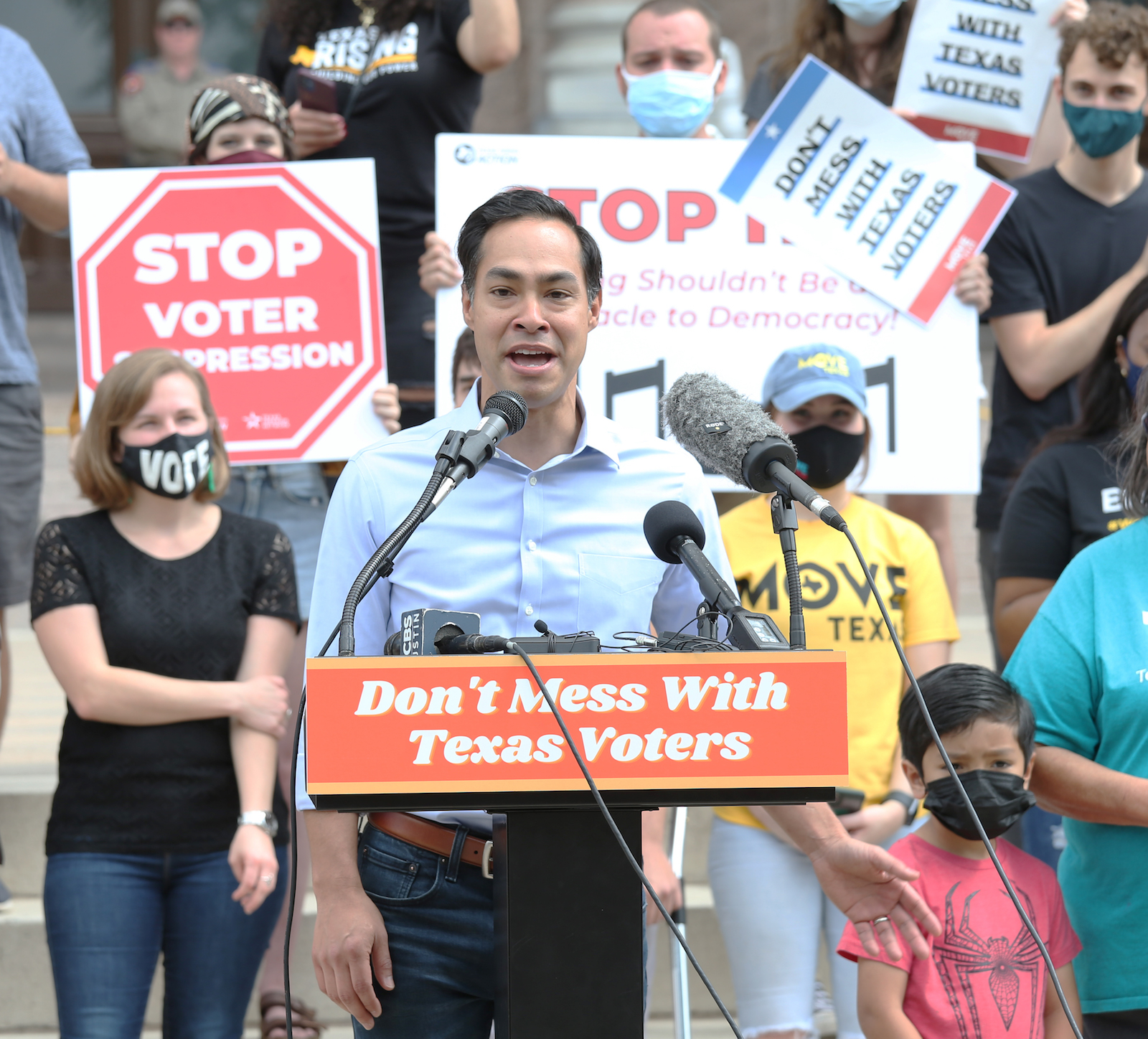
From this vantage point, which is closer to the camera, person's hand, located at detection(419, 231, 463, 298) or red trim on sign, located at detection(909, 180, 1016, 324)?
person's hand, located at detection(419, 231, 463, 298)

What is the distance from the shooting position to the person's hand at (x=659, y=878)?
2387 millimetres

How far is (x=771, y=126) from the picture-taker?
4.55 meters

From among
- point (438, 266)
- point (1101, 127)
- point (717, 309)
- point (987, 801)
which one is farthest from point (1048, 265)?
point (987, 801)

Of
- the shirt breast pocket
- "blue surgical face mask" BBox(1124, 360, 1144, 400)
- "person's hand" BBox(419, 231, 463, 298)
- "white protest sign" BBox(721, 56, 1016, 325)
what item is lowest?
the shirt breast pocket

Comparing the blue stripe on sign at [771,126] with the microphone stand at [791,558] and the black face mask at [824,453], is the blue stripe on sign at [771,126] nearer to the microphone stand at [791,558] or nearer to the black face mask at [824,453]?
the black face mask at [824,453]

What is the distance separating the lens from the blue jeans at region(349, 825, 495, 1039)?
224 centimetres

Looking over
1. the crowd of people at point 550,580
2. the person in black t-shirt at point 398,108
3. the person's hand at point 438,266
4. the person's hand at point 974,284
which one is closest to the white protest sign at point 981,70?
the crowd of people at point 550,580

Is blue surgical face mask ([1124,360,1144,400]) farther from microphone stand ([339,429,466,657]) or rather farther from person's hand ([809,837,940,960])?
microphone stand ([339,429,466,657])

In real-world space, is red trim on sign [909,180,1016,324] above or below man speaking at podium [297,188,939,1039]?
above

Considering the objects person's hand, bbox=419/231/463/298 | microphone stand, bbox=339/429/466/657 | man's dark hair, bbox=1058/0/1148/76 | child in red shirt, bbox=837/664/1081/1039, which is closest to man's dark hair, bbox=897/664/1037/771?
child in red shirt, bbox=837/664/1081/1039

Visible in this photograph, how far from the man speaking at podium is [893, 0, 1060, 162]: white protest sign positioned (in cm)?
276

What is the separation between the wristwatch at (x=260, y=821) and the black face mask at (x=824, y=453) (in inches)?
59.7

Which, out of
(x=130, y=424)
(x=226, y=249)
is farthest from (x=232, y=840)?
(x=226, y=249)

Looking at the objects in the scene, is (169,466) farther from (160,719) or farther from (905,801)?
(905,801)
